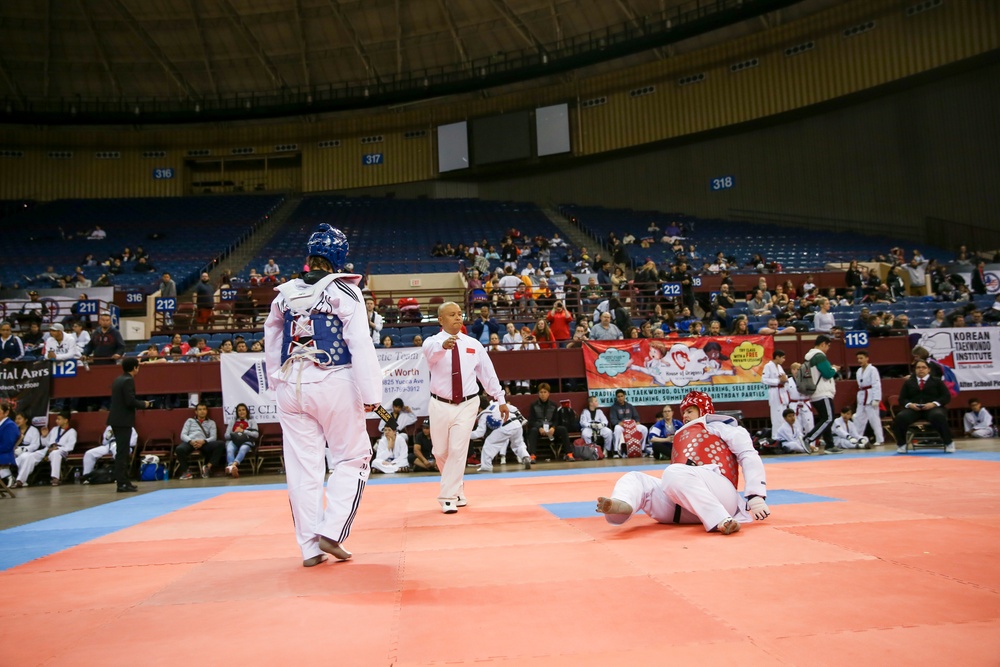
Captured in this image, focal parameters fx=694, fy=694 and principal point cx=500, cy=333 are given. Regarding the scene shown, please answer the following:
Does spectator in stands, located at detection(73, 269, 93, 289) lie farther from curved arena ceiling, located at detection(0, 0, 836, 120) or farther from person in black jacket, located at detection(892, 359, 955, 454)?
person in black jacket, located at detection(892, 359, 955, 454)

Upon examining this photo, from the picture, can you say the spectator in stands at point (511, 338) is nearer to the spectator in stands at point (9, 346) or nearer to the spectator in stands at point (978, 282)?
the spectator in stands at point (9, 346)

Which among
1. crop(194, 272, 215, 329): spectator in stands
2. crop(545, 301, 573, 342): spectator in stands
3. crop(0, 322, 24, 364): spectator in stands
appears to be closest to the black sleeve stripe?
crop(545, 301, 573, 342): spectator in stands

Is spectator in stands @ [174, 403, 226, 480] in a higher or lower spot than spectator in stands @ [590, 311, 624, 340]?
lower

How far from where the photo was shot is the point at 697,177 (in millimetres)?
32406

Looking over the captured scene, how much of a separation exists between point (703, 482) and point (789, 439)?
979 cm

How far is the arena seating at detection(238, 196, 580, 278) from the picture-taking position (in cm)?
2597

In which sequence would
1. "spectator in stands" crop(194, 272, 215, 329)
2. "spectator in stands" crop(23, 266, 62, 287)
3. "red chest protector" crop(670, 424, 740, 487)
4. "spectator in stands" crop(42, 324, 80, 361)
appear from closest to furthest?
"red chest protector" crop(670, 424, 740, 487) < "spectator in stands" crop(42, 324, 80, 361) < "spectator in stands" crop(194, 272, 215, 329) < "spectator in stands" crop(23, 266, 62, 287)

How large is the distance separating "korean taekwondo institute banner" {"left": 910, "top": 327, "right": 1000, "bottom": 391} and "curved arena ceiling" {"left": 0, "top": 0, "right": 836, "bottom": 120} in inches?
685

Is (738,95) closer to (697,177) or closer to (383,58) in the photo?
(697,177)

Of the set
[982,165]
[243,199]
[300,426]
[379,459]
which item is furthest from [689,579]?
[243,199]

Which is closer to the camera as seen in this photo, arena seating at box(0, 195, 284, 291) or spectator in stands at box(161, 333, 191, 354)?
spectator in stands at box(161, 333, 191, 354)

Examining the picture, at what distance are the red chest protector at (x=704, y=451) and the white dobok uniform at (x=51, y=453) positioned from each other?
1266 cm

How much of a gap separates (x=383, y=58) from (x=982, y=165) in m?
25.7

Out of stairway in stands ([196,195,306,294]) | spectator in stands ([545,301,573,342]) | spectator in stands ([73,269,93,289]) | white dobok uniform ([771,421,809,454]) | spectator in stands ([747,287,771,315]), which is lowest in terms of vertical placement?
white dobok uniform ([771,421,809,454])
